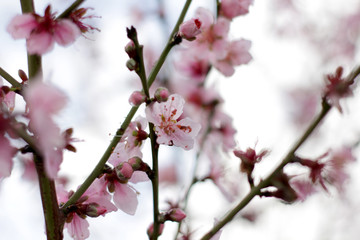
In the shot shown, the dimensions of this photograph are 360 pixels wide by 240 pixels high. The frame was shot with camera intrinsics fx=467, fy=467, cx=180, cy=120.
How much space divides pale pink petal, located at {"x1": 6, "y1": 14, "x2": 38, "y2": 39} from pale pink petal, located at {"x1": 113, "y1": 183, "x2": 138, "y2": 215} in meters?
0.51

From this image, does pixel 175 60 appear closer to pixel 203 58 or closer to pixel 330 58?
pixel 203 58

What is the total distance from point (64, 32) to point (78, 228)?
1.90ft

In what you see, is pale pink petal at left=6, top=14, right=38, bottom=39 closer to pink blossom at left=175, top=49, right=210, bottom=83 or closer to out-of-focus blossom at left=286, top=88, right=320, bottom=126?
pink blossom at left=175, top=49, right=210, bottom=83

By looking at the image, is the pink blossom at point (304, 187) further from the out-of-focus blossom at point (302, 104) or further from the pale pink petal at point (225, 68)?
the out-of-focus blossom at point (302, 104)

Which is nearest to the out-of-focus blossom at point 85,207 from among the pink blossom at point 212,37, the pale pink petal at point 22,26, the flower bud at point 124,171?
the flower bud at point 124,171

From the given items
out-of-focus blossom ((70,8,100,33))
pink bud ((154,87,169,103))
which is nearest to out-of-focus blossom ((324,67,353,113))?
pink bud ((154,87,169,103))

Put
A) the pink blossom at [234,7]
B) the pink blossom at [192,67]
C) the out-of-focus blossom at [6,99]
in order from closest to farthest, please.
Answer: the out-of-focus blossom at [6,99] < the pink blossom at [234,7] < the pink blossom at [192,67]

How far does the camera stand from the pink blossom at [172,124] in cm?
131

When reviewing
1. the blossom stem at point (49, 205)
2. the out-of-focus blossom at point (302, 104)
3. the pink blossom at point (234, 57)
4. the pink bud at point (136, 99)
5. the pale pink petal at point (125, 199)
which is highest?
the out-of-focus blossom at point (302, 104)

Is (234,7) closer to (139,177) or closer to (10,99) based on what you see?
(139,177)

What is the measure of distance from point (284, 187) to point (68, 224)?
25.8 inches

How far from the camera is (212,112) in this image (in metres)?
2.79

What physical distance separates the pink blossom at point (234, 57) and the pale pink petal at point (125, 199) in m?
0.88

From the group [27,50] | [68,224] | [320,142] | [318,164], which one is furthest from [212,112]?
[320,142]
